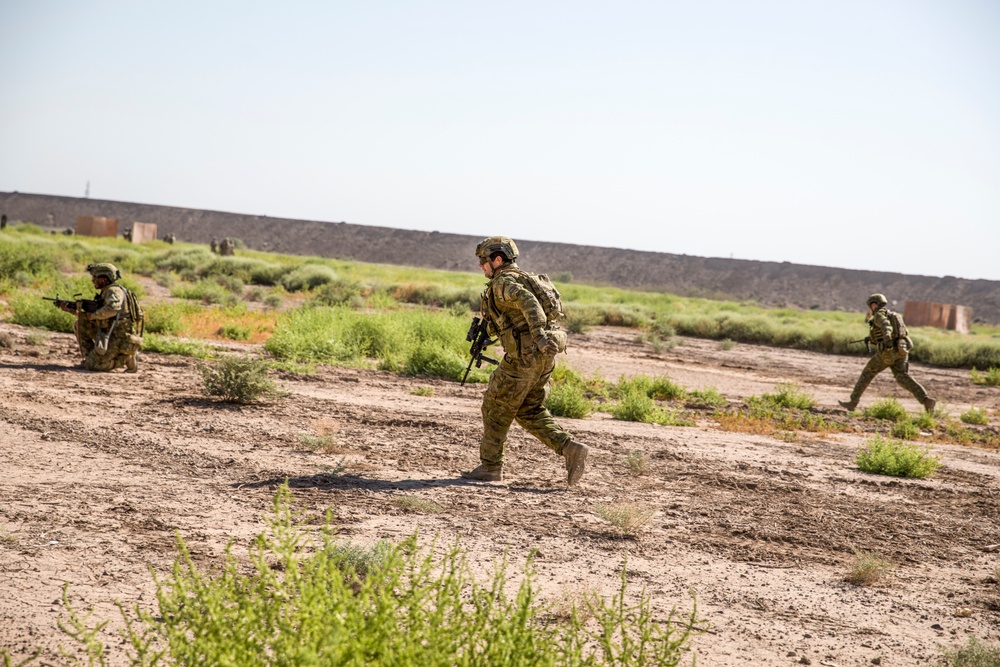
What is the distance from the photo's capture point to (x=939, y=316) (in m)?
42.5

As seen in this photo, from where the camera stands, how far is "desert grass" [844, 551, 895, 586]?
5.79 metres

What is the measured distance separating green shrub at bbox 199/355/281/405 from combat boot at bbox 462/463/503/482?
11.9 feet

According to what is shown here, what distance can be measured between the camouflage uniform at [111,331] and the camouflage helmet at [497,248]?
5.84 meters

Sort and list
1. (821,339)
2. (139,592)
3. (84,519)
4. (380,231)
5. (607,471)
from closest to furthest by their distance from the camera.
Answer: (139,592) → (84,519) → (607,471) → (821,339) → (380,231)

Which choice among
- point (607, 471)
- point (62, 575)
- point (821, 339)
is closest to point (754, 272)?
point (821, 339)

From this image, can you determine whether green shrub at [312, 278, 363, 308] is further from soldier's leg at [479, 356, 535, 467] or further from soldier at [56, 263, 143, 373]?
soldier's leg at [479, 356, 535, 467]

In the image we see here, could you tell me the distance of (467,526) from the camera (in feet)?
20.5

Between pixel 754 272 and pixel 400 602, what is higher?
pixel 754 272

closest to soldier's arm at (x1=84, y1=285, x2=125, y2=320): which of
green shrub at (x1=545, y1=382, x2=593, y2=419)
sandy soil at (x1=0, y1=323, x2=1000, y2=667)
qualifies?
sandy soil at (x1=0, y1=323, x2=1000, y2=667)

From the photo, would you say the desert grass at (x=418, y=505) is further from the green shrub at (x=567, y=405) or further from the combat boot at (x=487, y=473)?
the green shrub at (x=567, y=405)

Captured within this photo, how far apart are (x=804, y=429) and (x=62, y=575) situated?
10.1 m

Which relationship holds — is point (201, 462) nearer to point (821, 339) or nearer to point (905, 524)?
point (905, 524)

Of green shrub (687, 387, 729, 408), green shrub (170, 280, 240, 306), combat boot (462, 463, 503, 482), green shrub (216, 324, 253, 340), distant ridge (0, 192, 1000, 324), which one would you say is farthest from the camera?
distant ridge (0, 192, 1000, 324)

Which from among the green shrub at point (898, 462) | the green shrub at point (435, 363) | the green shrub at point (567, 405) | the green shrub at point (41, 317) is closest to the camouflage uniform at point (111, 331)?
the green shrub at point (41, 317)
